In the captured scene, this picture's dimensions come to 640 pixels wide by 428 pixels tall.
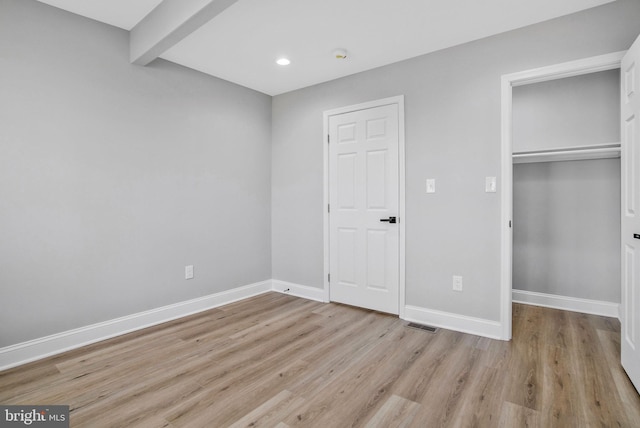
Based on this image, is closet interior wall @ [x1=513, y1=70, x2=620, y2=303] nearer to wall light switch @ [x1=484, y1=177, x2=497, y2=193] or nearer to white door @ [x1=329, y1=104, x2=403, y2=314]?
wall light switch @ [x1=484, y1=177, x2=497, y2=193]

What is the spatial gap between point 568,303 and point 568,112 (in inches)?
76.5

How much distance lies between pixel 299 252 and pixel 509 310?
228 cm

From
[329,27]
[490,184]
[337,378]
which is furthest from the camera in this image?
[490,184]

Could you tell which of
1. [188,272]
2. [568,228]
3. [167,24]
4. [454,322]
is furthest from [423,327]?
[167,24]

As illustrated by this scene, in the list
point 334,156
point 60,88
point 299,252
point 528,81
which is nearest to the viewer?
point 60,88

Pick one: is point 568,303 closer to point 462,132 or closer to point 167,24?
point 462,132

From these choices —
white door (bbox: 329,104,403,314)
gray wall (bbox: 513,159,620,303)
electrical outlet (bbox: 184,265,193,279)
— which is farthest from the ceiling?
electrical outlet (bbox: 184,265,193,279)

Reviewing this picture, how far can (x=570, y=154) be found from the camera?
3.16 meters

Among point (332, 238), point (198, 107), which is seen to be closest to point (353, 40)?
point (198, 107)

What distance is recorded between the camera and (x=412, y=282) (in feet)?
10.3

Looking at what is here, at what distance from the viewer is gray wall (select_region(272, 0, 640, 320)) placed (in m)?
2.42

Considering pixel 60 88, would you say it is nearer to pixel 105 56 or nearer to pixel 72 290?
pixel 105 56

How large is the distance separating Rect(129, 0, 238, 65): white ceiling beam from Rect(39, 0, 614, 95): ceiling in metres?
0.08

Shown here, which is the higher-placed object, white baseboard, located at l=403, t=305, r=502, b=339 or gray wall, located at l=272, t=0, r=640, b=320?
gray wall, located at l=272, t=0, r=640, b=320
